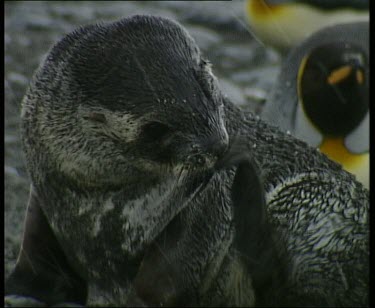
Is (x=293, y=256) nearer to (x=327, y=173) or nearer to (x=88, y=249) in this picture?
(x=327, y=173)

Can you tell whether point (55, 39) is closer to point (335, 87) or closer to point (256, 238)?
point (256, 238)

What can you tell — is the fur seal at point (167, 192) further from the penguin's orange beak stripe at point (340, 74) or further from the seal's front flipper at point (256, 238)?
the penguin's orange beak stripe at point (340, 74)

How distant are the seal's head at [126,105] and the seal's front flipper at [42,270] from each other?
0.75 ft

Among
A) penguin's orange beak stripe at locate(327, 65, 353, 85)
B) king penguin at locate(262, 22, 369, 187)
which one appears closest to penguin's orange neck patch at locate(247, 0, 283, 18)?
king penguin at locate(262, 22, 369, 187)

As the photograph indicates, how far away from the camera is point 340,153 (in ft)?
6.67

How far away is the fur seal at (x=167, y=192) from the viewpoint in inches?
48.9

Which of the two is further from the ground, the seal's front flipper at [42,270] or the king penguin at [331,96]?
the king penguin at [331,96]

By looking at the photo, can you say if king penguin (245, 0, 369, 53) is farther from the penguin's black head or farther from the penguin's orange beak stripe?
the penguin's orange beak stripe

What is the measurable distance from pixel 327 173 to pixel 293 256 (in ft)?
0.54

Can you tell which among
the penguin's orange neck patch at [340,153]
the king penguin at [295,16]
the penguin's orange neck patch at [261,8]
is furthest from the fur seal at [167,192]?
the penguin's orange neck patch at [261,8]

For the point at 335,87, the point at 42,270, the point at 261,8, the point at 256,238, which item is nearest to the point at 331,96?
the point at 335,87

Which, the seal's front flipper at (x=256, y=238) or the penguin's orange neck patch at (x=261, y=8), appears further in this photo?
the penguin's orange neck patch at (x=261, y=8)

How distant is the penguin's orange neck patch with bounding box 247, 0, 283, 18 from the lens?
286 cm

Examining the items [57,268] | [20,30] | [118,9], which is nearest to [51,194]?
[57,268]
